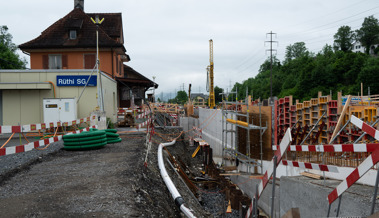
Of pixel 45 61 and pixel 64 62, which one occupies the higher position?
pixel 45 61

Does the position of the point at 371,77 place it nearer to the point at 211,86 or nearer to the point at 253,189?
the point at 211,86

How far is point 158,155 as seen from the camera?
1138cm

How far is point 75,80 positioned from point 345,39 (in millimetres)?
104238

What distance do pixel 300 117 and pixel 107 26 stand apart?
2348 cm

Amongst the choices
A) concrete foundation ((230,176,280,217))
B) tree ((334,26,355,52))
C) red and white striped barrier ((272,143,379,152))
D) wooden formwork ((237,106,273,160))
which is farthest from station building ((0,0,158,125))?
tree ((334,26,355,52))

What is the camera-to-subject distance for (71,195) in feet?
19.0

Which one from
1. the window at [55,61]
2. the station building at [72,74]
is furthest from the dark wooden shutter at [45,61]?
the window at [55,61]

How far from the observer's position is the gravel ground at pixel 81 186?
16.7 ft

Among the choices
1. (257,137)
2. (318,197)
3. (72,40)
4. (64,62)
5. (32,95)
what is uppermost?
(72,40)

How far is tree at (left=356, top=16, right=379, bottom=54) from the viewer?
326 ft

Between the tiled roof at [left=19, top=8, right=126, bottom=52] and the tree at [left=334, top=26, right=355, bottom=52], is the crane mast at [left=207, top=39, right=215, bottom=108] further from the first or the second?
the tree at [left=334, top=26, right=355, bottom=52]

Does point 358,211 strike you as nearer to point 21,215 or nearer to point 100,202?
point 100,202

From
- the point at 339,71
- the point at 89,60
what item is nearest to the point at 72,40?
the point at 89,60

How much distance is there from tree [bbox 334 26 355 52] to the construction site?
9114 cm
